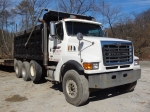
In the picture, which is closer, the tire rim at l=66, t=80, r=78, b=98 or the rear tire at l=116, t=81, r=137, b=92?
the tire rim at l=66, t=80, r=78, b=98

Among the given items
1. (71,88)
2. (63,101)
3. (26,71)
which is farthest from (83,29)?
(26,71)

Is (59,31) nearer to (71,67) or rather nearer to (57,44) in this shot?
(57,44)

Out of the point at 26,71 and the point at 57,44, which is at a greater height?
the point at 57,44

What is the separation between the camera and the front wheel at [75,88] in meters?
5.33

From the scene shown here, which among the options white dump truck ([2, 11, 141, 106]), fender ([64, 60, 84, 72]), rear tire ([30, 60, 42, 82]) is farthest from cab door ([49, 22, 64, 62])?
rear tire ([30, 60, 42, 82])

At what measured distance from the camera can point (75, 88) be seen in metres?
5.61

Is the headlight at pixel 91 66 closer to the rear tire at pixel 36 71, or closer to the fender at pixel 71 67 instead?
the fender at pixel 71 67

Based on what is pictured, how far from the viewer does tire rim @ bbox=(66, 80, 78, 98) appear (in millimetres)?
5616

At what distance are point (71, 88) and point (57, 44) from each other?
186 cm

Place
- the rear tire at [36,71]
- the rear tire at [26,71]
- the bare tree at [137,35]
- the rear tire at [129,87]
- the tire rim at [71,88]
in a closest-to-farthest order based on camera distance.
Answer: the tire rim at [71,88] < the rear tire at [129,87] < the rear tire at [36,71] < the rear tire at [26,71] < the bare tree at [137,35]

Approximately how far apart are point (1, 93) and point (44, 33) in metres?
2.86

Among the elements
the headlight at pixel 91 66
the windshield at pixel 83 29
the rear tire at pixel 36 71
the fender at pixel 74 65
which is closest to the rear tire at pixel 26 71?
the rear tire at pixel 36 71

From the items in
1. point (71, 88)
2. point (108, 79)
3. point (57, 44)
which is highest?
point (57, 44)

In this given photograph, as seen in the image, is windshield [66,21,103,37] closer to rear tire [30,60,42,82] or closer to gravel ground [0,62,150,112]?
gravel ground [0,62,150,112]
